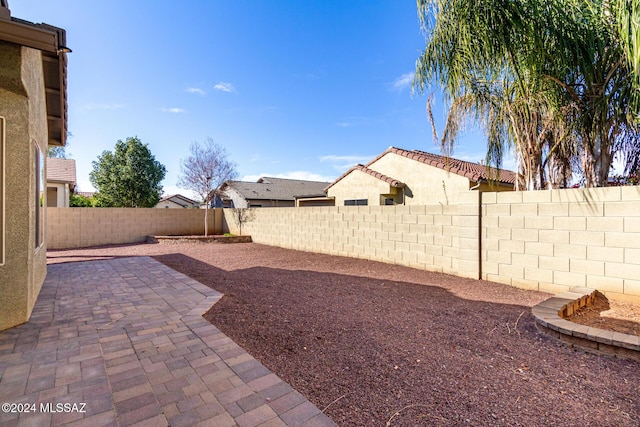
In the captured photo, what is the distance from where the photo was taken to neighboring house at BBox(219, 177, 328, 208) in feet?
81.1

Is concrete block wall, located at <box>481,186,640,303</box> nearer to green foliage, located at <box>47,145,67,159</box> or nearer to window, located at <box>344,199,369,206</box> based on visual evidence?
window, located at <box>344,199,369,206</box>

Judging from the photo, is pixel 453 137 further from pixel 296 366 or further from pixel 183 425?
pixel 183 425

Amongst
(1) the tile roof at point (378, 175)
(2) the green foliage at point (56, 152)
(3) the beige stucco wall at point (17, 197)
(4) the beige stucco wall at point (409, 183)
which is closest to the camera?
(3) the beige stucco wall at point (17, 197)

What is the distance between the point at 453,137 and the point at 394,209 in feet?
7.75

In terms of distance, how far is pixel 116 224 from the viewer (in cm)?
1349

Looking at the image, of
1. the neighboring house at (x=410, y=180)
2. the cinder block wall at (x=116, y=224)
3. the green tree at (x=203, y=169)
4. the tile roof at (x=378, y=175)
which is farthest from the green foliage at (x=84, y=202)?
the tile roof at (x=378, y=175)

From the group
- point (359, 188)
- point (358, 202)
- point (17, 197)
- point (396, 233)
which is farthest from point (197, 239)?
point (17, 197)

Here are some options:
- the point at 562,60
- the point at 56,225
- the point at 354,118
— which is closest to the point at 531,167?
the point at 562,60

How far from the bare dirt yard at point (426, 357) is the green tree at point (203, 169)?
40.5ft

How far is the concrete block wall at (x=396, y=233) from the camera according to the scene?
614 centimetres

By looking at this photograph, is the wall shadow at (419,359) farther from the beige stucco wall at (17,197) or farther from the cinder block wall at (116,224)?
the cinder block wall at (116,224)

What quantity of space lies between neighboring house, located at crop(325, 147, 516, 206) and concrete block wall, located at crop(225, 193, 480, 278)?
224 inches

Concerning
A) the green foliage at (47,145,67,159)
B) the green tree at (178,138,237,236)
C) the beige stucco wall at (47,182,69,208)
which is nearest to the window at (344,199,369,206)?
the green tree at (178,138,237,236)

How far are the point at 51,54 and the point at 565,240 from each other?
364 inches
